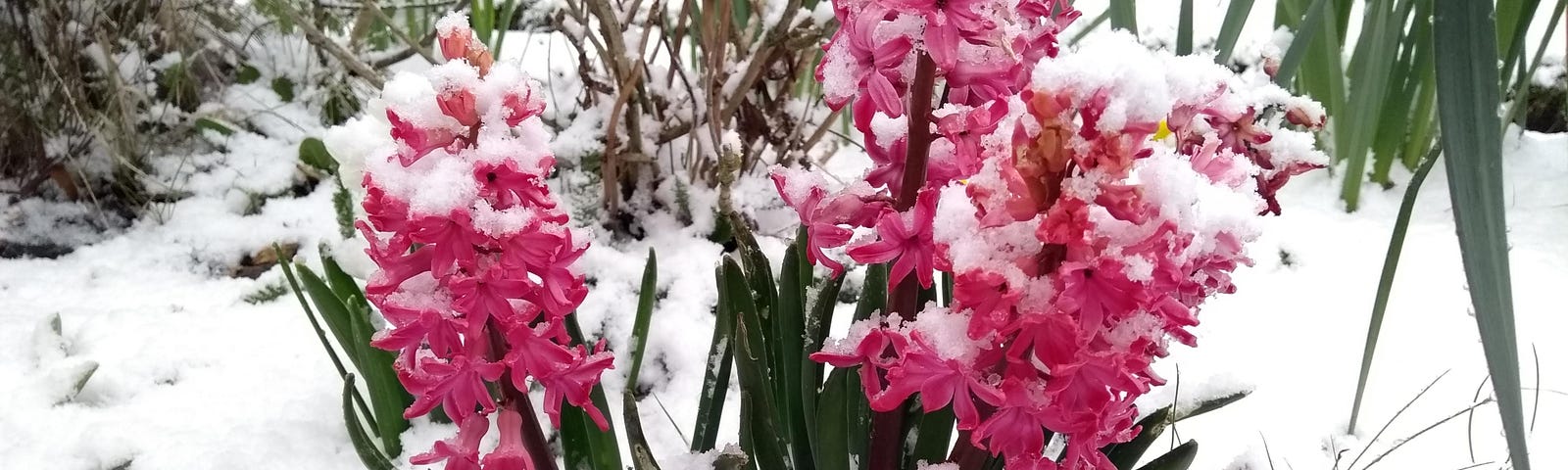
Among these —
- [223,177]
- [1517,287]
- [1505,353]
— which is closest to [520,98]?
[1505,353]

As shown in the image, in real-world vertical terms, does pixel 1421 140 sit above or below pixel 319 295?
below

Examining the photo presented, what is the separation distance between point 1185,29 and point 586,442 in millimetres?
641

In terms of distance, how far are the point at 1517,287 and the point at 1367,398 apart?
47 centimetres

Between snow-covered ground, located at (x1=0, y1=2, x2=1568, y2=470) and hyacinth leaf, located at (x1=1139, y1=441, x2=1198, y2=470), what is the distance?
0.18 meters

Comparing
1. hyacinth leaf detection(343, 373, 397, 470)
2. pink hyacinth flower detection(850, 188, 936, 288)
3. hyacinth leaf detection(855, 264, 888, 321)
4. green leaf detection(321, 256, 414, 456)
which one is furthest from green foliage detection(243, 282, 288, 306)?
pink hyacinth flower detection(850, 188, 936, 288)

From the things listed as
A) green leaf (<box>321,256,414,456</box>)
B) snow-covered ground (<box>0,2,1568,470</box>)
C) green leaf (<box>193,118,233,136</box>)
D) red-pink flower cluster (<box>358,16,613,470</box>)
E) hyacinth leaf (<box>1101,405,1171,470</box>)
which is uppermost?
red-pink flower cluster (<box>358,16,613,470</box>)

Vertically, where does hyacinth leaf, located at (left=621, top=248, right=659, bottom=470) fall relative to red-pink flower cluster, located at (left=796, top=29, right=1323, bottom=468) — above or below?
below

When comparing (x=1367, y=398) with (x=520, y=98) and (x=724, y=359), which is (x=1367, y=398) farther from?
(x=520, y=98)

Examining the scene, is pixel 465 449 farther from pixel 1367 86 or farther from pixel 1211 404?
pixel 1367 86

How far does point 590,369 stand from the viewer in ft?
1.83

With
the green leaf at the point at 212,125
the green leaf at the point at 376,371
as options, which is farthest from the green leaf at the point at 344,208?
the green leaf at the point at 212,125

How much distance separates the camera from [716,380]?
814 millimetres

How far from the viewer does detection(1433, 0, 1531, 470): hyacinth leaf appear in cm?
46

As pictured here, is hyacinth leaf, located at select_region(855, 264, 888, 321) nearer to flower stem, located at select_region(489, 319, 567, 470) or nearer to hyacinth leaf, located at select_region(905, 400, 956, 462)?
hyacinth leaf, located at select_region(905, 400, 956, 462)
